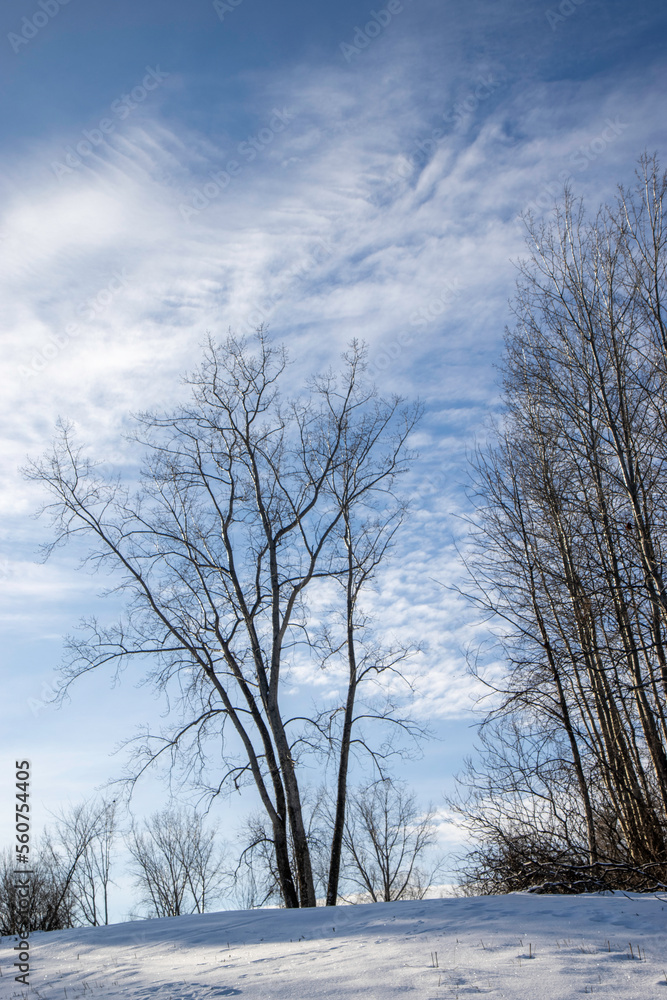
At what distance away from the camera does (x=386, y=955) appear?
18.6 ft

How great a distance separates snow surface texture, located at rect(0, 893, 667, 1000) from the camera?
4.68m

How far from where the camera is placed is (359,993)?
4742 millimetres

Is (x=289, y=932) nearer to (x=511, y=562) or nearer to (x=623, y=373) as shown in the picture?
(x=511, y=562)

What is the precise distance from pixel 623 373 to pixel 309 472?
8.34 meters

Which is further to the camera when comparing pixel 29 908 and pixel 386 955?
pixel 29 908

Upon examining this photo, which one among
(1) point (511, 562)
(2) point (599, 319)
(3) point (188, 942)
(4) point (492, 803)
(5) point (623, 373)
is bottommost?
(3) point (188, 942)

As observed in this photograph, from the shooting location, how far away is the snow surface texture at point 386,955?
4.68 meters

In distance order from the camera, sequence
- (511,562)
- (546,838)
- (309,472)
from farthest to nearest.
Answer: (309,472)
(511,562)
(546,838)

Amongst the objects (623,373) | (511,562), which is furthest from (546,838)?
(623,373)

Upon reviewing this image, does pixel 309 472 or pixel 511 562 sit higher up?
pixel 309 472

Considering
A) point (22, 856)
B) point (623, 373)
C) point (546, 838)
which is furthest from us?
point (623, 373)

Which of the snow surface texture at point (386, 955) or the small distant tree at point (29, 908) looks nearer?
the snow surface texture at point (386, 955)

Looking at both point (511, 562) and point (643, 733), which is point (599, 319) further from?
point (643, 733)

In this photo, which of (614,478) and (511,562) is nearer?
(614,478)
